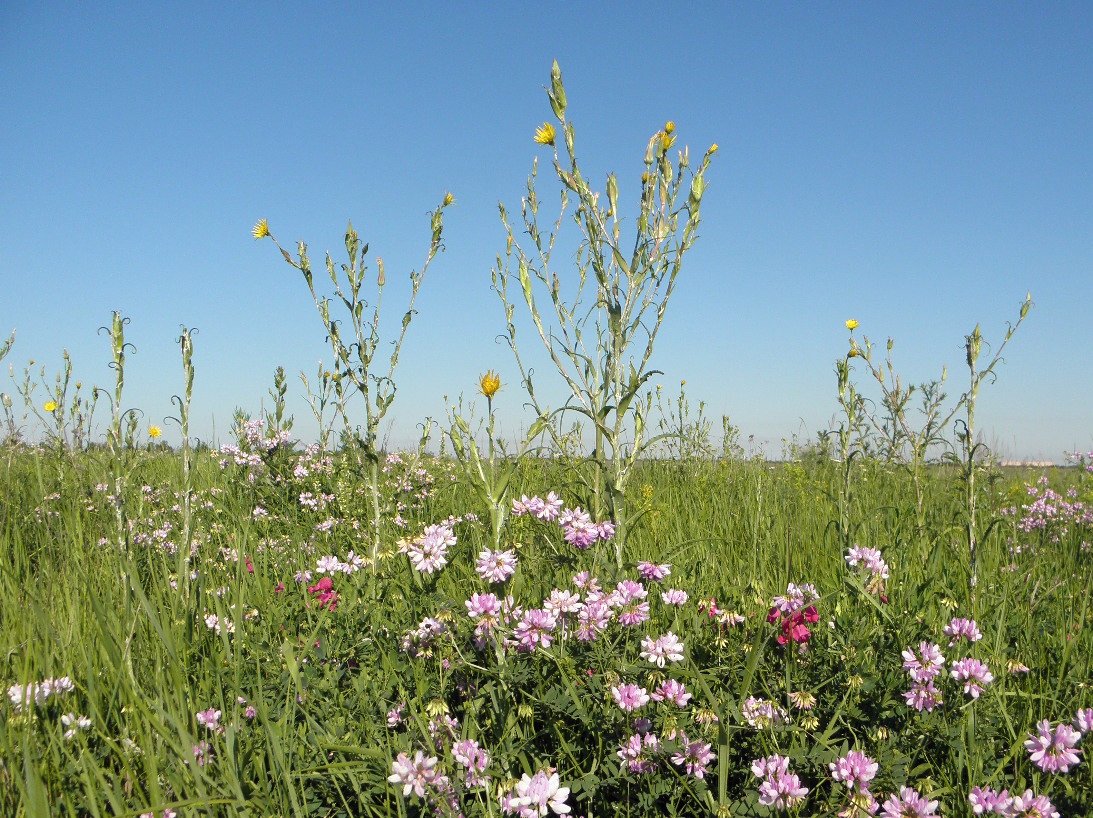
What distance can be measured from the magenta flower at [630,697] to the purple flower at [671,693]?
0.27 ft

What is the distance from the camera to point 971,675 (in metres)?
1.86

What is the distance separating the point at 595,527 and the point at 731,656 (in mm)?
596

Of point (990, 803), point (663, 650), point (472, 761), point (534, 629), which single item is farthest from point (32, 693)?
point (990, 803)

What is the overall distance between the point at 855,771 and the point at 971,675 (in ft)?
1.60

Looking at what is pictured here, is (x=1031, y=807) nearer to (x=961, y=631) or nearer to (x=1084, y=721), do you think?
(x=1084, y=721)

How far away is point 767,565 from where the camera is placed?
3.58m

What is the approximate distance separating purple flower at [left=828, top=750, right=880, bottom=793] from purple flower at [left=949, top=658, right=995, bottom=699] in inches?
15.9

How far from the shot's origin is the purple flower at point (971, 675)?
6.05ft

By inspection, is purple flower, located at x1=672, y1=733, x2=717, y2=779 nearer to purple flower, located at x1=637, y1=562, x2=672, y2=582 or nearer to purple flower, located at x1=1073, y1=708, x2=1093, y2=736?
purple flower, located at x1=637, y1=562, x2=672, y2=582

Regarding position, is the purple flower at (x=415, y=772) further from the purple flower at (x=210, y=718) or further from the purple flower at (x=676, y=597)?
the purple flower at (x=676, y=597)

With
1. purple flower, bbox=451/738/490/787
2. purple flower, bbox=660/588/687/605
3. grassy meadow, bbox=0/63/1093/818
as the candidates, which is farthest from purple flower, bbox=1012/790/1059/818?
purple flower, bbox=451/738/490/787

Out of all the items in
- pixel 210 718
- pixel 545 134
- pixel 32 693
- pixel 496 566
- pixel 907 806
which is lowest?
pixel 907 806

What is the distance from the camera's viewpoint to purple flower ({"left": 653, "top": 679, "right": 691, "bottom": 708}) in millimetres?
1821

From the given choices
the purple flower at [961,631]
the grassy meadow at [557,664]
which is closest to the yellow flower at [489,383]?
the grassy meadow at [557,664]
